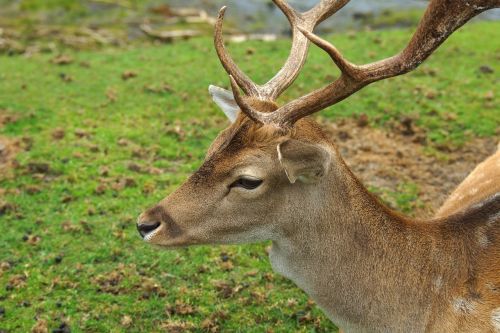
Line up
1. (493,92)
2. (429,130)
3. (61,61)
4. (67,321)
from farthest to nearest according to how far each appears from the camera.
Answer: (61,61) → (493,92) → (429,130) → (67,321)

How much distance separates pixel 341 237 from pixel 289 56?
1.42m

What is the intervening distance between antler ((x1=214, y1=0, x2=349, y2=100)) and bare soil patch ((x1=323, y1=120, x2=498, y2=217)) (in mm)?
2710

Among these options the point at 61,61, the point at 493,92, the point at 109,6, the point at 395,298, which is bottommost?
the point at 109,6

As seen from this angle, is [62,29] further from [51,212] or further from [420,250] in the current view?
[420,250]

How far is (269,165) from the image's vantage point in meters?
3.60

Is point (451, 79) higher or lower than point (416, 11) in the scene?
higher

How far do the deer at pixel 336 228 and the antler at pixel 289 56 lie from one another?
329 mm

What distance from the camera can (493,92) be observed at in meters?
9.27

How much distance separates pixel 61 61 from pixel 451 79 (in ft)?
20.2

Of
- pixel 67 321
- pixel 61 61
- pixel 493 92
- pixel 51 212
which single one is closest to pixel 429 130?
pixel 493 92

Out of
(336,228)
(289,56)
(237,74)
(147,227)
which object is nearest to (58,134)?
(289,56)

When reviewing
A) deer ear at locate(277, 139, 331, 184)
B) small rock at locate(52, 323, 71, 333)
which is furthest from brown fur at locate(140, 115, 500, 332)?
small rock at locate(52, 323, 71, 333)

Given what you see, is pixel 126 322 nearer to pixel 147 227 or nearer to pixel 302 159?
pixel 147 227

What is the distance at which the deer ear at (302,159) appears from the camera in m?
3.38
